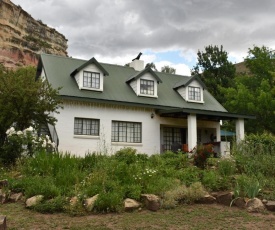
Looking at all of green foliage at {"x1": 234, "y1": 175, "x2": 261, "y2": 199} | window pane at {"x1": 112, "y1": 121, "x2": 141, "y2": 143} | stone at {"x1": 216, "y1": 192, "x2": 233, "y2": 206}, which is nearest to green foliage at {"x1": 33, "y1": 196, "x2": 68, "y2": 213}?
stone at {"x1": 216, "y1": 192, "x2": 233, "y2": 206}

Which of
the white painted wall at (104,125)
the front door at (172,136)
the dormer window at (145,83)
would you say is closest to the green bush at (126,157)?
the white painted wall at (104,125)

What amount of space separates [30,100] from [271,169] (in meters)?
9.00

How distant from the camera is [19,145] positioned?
39.3 feet

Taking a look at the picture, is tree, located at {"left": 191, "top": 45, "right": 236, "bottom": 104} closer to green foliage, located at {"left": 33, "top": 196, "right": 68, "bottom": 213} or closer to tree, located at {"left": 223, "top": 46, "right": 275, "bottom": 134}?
tree, located at {"left": 223, "top": 46, "right": 275, "bottom": 134}

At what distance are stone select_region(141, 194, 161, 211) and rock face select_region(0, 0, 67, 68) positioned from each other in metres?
39.8

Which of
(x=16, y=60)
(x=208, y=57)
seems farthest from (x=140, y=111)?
(x=16, y=60)

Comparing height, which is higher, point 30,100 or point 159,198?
point 30,100

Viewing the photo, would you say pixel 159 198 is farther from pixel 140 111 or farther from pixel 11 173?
pixel 140 111

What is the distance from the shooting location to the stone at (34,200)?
26.0ft

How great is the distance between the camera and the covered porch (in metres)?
19.3

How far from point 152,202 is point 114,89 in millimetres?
12797

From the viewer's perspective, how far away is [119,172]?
9.62m

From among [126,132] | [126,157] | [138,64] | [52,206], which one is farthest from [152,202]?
[138,64]

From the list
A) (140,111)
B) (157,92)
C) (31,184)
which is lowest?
(31,184)
